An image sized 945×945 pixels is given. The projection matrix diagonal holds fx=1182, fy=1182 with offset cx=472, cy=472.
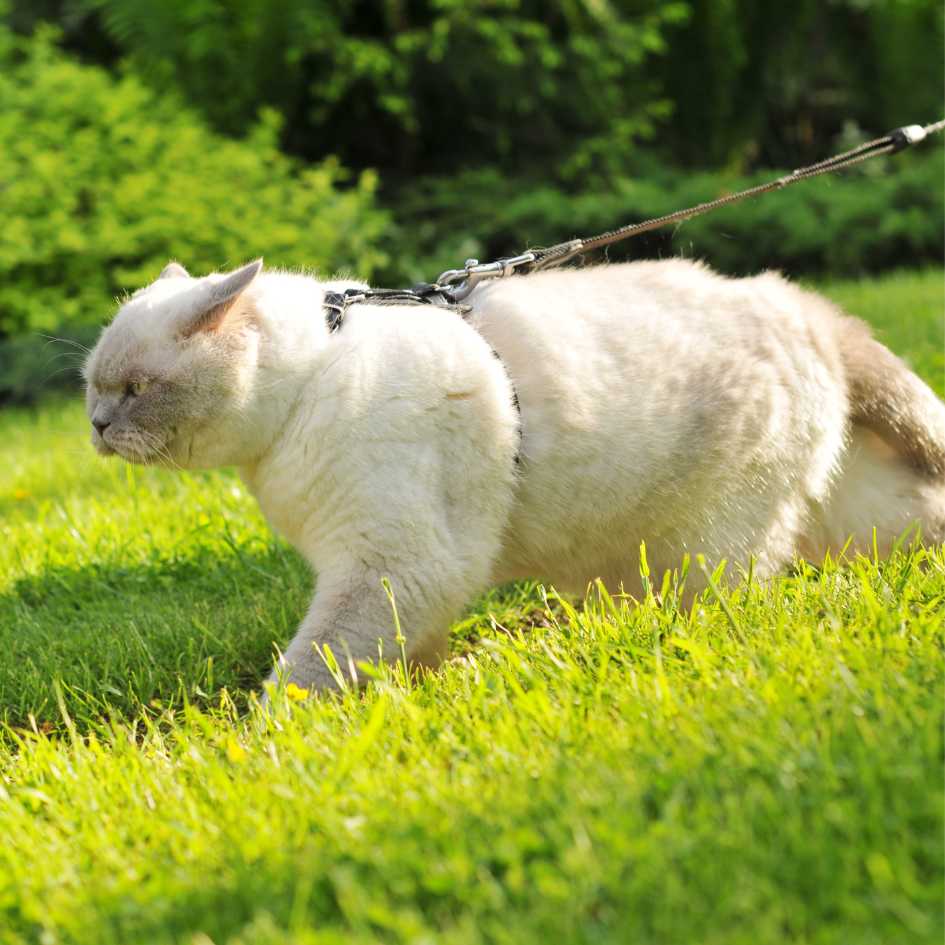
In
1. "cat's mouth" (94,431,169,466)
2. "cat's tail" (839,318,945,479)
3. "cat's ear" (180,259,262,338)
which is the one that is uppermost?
"cat's ear" (180,259,262,338)

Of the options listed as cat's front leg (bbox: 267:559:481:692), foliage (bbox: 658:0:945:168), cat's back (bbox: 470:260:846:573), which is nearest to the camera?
cat's front leg (bbox: 267:559:481:692)

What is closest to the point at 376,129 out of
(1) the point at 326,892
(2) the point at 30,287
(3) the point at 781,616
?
(2) the point at 30,287

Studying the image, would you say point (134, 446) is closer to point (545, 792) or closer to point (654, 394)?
point (654, 394)

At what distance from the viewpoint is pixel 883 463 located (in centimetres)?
303

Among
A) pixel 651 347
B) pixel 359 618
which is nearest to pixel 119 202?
pixel 651 347

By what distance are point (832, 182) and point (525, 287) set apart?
750 cm

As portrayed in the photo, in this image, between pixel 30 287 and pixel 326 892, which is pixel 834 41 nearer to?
pixel 30 287

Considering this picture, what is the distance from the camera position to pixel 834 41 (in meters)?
11.2

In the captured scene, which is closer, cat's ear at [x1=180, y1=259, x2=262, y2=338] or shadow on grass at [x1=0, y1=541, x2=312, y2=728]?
cat's ear at [x1=180, y1=259, x2=262, y2=338]

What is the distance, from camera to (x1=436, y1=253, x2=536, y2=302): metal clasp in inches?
117

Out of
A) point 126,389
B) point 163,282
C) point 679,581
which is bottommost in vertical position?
point 679,581

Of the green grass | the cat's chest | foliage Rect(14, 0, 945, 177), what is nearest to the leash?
the cat's chest

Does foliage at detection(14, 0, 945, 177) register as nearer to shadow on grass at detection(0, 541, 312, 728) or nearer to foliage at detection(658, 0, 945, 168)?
foliage at detection(658, 0, 945, 168)

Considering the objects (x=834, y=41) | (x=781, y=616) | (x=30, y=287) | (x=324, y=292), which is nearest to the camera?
(x=781, y=616)
